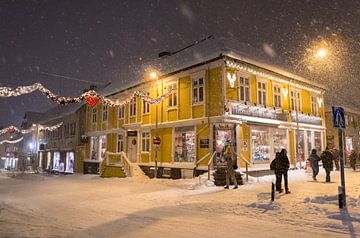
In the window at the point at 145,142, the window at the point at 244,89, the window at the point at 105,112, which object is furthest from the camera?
the window at the point at 105,112

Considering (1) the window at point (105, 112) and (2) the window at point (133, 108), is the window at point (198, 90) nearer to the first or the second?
(2) the window at point (133, 108)

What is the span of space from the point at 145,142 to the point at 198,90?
6652mm

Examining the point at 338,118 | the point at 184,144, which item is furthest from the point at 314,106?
the point at 338,118

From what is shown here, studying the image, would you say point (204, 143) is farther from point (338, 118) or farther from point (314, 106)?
point (314, 106)

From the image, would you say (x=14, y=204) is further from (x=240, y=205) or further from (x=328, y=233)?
(x=328, y=233)

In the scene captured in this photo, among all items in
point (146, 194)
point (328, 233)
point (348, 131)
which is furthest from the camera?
point (348, 131)

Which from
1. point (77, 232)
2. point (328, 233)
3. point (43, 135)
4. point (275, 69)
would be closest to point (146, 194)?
point (77, 232)

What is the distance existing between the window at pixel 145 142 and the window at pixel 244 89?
812 centimetres

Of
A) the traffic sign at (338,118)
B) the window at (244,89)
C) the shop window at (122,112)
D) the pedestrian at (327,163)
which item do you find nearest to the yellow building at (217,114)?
the window at (244,89)

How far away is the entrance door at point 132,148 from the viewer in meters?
25.2

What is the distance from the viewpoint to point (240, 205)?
415 inches

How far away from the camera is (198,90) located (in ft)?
65.9

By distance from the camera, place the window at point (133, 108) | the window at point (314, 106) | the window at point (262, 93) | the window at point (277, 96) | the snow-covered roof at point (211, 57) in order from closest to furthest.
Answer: the snow-covered roof at point (211, 57), the window at point (262, 93), the window at point (277, 96), the window at point (133, 108), the window at point (314, 106)

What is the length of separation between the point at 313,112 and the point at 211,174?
14077 mm
